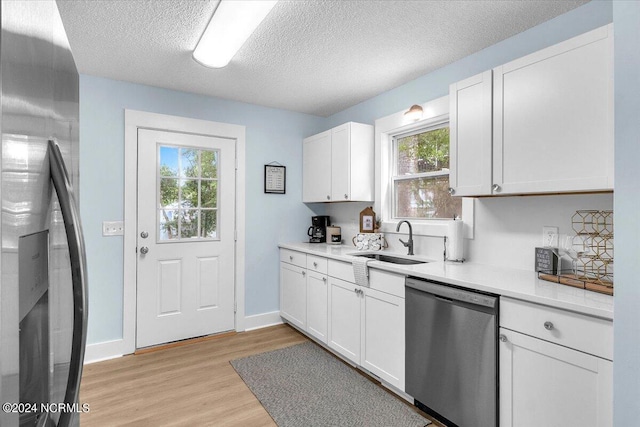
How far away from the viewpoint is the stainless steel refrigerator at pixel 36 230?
17.2 inches

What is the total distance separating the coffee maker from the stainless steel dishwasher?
5.95 feet

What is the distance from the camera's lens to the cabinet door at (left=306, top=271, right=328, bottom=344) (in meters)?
2.99

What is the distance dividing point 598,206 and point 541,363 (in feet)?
3.07

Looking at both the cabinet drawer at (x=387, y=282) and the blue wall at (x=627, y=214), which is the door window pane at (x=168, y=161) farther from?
the blue wall at (x=627, y=214)

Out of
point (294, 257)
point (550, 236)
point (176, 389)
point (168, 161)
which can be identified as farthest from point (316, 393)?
point (168, 161)

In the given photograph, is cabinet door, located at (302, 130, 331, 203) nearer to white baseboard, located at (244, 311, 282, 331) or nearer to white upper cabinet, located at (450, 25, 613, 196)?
white baseboard, located at (244, 311, 282, 331)

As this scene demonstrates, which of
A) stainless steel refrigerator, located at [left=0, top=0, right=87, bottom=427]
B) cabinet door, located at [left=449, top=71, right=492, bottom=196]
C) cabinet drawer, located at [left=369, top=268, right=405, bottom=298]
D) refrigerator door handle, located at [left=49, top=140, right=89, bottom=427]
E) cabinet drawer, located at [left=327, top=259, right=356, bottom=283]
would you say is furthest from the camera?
cabinet drawer, located at [left=327, top=259, right=356, bottom=283]

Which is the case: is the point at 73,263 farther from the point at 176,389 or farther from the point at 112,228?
the point at 112,228

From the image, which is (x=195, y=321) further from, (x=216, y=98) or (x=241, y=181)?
(x=216, y=98)

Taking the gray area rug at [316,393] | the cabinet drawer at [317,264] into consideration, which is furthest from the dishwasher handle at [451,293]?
the cabinet drawer at [317,264]

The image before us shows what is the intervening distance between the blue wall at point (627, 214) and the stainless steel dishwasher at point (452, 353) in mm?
511

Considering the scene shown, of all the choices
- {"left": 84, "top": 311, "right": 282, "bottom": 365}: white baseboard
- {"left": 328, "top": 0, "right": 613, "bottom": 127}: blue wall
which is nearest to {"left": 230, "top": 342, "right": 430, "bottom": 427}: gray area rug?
{"left": 84, "top": 311, "right": 282, "bottom": 365}: white baseboard

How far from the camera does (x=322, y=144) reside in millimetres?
3654

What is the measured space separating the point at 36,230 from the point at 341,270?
7.75ft
